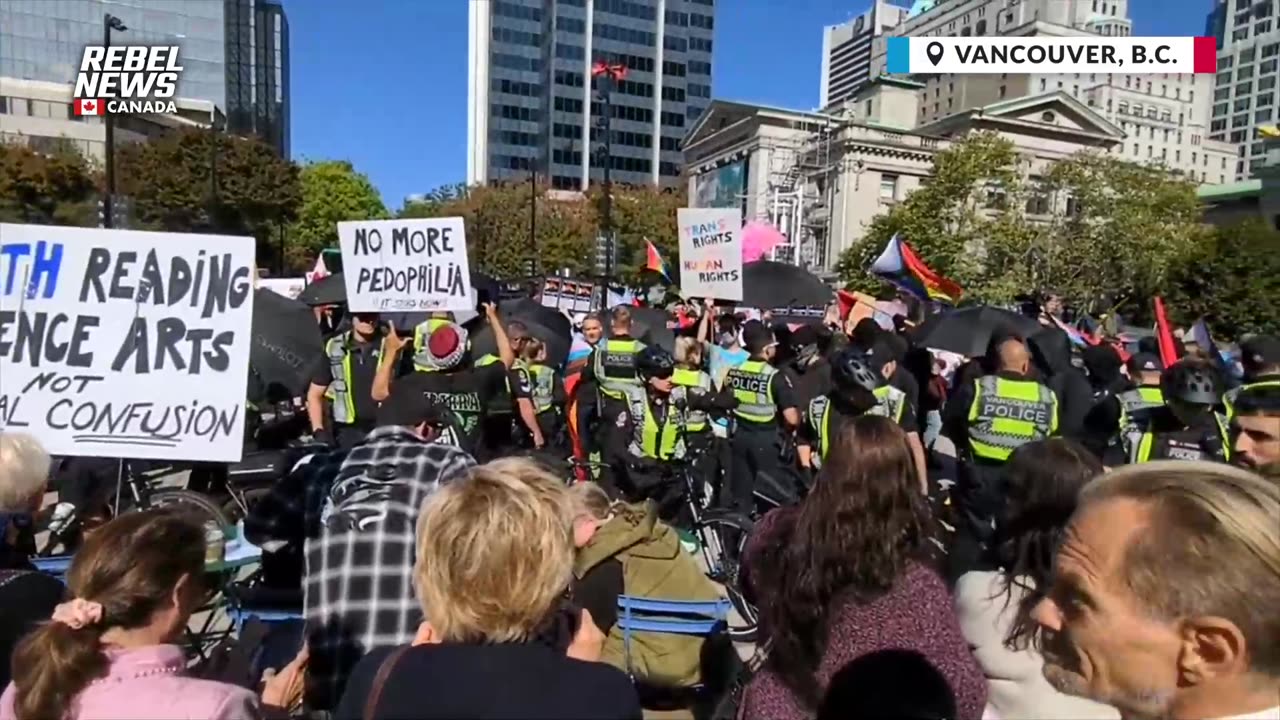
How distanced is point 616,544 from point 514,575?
1103 mm

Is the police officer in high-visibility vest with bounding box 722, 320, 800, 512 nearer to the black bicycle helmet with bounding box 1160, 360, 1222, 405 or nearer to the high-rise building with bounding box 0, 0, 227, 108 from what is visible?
the black bicycle helmet with bounding box 1160, 360, 1222, 405

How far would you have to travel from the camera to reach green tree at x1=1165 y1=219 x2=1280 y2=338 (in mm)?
36781

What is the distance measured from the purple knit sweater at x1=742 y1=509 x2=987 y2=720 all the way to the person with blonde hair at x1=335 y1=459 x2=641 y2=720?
0.66 meters

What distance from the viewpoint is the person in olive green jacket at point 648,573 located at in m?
2.97

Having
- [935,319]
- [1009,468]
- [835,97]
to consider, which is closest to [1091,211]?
[935,319]

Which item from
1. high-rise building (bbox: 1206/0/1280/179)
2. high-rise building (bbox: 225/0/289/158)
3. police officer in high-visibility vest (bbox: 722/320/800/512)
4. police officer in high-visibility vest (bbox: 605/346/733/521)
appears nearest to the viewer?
police officer in high-visibility vest (bbox: 605/346/733/521)

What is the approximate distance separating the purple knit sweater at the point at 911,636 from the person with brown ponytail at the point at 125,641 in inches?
54.1

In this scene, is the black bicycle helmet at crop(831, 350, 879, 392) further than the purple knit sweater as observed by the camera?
Yes

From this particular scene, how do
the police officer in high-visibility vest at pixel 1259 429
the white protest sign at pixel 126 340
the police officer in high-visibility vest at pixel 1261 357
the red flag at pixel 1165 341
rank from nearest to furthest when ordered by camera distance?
the police officer in high-visibility vest at pixel 1259 429, the white protest sign at pixel 126 340, the police officer in high-visibility vest at pixel 1261 357, the red flag at pixel 1165 341

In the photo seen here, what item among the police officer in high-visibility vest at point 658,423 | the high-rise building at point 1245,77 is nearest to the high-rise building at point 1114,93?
the high-rise building at point 1245,77

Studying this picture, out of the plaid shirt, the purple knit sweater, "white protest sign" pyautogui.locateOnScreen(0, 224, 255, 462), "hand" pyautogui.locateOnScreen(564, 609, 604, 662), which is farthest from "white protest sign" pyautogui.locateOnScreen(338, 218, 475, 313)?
the purple knit sweater

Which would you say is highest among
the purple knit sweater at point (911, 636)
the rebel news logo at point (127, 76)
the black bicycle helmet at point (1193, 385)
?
the rebel news logo at point (127, 76)

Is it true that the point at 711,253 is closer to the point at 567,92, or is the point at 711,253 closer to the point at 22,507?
the point at 22,507

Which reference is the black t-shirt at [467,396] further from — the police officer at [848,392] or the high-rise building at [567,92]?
the high-rise building at [567,92]
